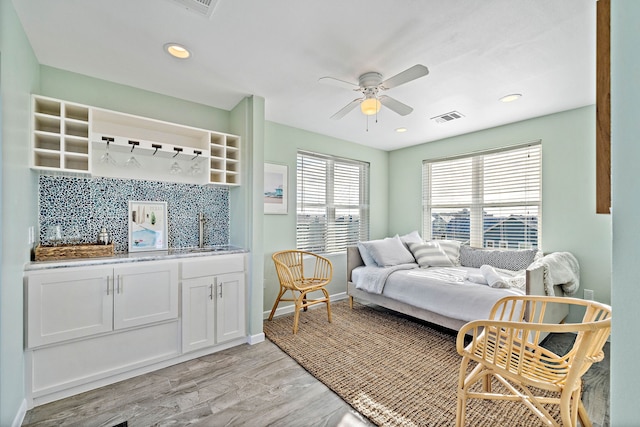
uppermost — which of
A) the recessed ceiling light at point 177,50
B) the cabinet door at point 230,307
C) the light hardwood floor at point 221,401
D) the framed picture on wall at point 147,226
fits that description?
the recessed ceiling light at point 177,50

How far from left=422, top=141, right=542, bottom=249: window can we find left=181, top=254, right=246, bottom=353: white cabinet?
317 centimetres

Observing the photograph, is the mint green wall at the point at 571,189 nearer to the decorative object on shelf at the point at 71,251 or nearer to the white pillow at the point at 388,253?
the white pillow at the point at 388,253

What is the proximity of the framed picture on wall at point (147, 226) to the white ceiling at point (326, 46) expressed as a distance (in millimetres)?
1160

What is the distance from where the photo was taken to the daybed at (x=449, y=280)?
2.59 metres

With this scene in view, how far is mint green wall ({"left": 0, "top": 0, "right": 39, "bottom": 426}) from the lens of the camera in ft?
5.06

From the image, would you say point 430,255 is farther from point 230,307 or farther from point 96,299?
point 96,299

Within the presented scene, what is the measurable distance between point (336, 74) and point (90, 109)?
6.68ft

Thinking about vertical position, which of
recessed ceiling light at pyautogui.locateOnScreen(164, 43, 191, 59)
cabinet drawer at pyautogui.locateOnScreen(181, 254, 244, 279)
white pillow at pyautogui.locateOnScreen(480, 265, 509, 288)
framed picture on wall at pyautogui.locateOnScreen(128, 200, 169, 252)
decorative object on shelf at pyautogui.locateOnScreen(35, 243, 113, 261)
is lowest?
white pillow at pyautogui.locateOnScreen(480, 265, 509, 288)

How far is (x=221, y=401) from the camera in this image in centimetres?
199

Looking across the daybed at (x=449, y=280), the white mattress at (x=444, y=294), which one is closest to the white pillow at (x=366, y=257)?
the daybed at (x=449, y=280)

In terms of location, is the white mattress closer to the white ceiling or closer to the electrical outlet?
the electrical outlet

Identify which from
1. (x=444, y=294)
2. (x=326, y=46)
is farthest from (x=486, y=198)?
(x=326, y=46)

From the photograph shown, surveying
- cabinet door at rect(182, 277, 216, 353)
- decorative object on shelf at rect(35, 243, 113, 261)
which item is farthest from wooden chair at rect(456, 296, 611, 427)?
decorative object on shelf at rect(35, 243, 113, 261)

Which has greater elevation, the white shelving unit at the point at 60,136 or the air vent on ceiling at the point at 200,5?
the air vent on ceiling at the point at 200,5
